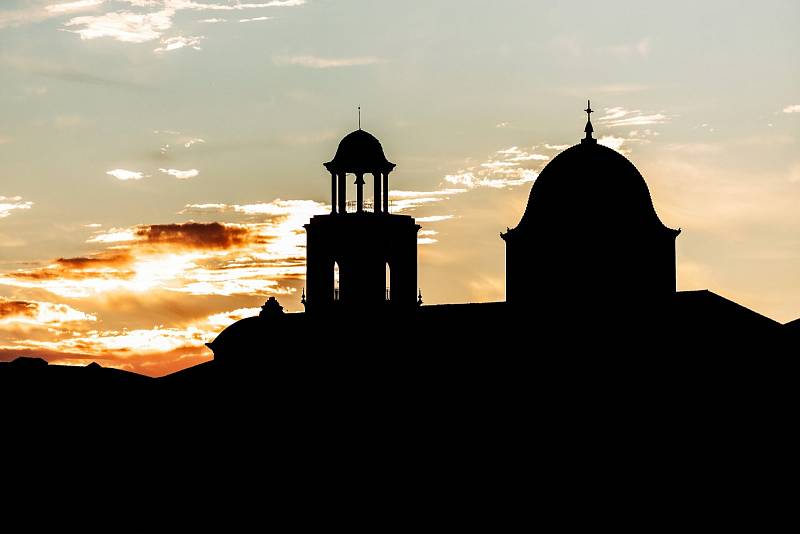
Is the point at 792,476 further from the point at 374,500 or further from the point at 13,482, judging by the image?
the point at 13,482

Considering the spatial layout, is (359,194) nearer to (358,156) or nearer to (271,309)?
(358,156)

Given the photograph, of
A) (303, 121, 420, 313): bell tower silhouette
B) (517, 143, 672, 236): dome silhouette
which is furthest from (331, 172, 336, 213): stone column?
(517, 143, 672, 236): dome silhouette

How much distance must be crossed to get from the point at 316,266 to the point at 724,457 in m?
16.8

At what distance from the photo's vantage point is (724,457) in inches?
1667

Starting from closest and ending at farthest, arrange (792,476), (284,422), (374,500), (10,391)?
(792,476) → (374,500) → (284,422) → (10,391)

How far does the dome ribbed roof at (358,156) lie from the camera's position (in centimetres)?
5006

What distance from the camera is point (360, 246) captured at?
51.2 meters

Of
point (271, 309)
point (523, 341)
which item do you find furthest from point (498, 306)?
point (271, 309)

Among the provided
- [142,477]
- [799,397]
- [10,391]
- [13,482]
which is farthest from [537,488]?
[10,391]

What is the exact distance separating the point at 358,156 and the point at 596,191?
8.26 m

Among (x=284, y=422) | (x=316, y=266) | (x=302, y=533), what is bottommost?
(x=302, y=533)

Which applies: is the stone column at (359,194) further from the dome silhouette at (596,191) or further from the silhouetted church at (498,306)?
the dome silhouette at (596,191)

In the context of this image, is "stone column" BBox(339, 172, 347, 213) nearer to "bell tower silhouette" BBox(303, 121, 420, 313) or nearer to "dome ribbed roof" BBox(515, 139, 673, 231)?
"bell tower silhouette" BBox(303, 121, 420, 313)

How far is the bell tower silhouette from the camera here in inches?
1986
